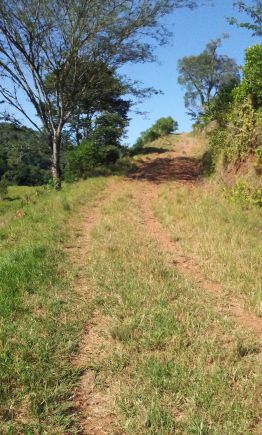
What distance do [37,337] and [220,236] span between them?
5.68m

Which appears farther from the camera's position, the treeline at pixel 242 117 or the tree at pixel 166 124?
the tree at pixel 166 124

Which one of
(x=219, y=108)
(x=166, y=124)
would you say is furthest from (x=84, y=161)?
(x=166, y=124)

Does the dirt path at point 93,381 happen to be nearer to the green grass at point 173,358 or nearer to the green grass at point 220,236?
the green grass at point 173,358

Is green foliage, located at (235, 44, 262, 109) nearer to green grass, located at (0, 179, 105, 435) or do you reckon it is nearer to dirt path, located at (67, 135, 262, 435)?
dirt path, located at (67, 135, 262, 435)

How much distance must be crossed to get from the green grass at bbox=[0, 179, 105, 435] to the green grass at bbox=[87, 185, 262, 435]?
50 cm

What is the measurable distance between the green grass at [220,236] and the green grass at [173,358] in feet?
2.54

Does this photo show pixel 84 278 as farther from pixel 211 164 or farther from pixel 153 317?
pixel 211 164

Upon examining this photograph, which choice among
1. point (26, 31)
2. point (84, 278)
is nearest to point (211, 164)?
point (26, 31)

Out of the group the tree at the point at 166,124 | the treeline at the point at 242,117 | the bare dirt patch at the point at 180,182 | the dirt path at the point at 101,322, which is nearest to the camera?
the dirt path at the point at 101,322

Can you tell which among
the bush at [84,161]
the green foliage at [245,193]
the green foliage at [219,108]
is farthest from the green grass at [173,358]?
the bush at [84,161]

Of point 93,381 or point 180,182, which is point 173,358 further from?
point 180,182

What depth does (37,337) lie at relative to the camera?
4.82m

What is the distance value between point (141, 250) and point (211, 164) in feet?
42.0

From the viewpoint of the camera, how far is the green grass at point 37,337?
11.9ft
